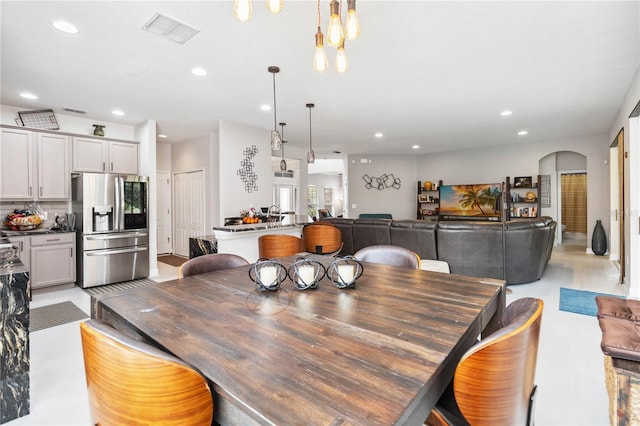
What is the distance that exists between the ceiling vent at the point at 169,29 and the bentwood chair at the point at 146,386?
8.44 feet

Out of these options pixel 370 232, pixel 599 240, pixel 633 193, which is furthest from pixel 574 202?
pixel 370 232

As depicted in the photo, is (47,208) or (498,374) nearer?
(498,374)

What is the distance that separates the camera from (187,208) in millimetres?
6926

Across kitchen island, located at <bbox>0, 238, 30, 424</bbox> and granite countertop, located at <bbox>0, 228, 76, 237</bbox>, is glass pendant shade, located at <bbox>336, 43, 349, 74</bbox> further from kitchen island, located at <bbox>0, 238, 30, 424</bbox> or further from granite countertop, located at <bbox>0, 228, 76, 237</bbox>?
granite countertop, located at <bbox>0, 228, 76, 237</bbox>

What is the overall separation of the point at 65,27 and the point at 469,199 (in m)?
8.81

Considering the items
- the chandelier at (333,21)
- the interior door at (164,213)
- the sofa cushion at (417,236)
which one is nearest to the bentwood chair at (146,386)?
the chandelier at (333,21)

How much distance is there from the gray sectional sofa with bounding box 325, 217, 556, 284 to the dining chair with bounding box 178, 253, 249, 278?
10.6 ft

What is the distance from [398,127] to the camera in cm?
609

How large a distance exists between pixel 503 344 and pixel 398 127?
5.76 metres

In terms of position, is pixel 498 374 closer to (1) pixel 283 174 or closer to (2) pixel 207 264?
(2) pixel 207 264

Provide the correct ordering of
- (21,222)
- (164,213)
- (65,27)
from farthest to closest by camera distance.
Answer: (164,213)
(21,222)
(65,27)

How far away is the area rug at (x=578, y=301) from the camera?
341 centimetres

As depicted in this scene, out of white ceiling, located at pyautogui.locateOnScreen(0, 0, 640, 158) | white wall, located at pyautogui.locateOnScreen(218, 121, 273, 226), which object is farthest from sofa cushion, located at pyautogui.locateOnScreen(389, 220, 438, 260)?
white wall, located at pyautogui.locateOnScreen(218, 121, 273, 226)

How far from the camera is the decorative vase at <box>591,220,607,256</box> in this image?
6.55 m
